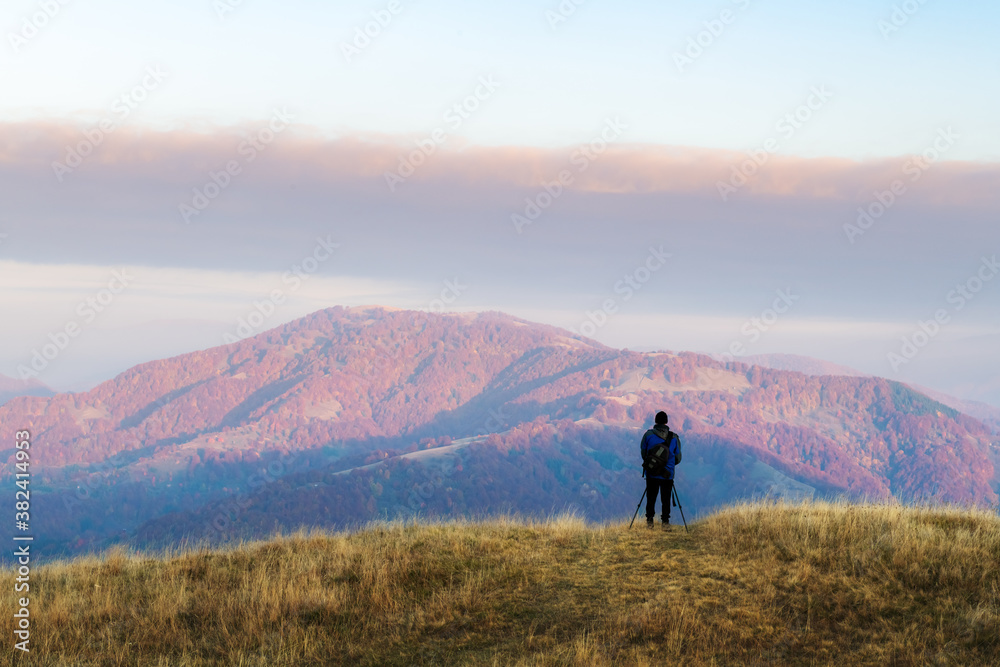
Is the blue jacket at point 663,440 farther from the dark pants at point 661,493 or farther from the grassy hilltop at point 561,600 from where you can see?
the grassy hilltop at point 561,600

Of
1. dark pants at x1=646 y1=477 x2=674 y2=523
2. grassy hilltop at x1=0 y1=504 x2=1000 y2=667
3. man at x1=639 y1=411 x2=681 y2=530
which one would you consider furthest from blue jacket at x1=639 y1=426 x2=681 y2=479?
grassy hilltop at x1=0 y1=504 x2=1000 y2=667

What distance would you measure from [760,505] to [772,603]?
6576mm

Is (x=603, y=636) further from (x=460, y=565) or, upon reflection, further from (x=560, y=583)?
(x=460, y=565)

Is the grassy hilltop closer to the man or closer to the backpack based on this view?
the man

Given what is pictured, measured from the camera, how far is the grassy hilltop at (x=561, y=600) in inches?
397

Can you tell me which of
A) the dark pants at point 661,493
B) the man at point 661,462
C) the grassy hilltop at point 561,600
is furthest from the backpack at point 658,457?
the grassy hilltop at point 561,600

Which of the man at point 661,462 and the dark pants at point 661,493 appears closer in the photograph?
the man at point 661,462

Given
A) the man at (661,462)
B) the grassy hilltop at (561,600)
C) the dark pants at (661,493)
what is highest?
the man at (661,462)

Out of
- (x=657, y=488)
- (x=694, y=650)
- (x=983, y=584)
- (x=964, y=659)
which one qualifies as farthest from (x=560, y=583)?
(x=983, y=584)

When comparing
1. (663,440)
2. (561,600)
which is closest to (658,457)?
(663,440)

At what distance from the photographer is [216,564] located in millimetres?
14438

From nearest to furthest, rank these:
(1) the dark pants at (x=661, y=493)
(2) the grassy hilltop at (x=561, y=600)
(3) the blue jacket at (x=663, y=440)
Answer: (2) the grassy hilltop at (x=561, y=600) → (3) the blue jacket at (x=663, y=440) → (1) the dark pants at (x=661, y=493)

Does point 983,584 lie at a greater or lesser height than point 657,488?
lesser

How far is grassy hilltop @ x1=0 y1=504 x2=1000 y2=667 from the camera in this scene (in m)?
10.1
